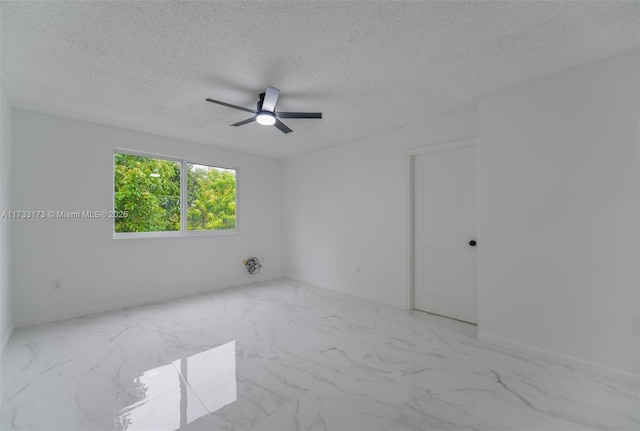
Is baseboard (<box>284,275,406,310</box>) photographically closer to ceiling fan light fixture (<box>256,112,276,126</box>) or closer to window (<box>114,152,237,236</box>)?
window (<box>114,152,237,236</box>)

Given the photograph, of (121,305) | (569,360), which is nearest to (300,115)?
(569,360)

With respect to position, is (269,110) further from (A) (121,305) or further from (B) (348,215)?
(A) (121,305)

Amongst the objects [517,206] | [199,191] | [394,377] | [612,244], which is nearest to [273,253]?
[199,191]

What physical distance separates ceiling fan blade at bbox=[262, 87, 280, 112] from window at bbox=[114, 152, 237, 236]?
2532 mm

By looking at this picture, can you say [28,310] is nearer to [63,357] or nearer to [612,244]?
[63,357]

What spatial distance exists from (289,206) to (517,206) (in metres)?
3.86

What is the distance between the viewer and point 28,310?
3160 millimetres

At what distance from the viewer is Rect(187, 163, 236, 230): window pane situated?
15.1 ft

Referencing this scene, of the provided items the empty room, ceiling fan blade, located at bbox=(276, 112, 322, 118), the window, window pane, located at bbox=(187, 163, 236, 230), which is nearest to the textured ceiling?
the empty room

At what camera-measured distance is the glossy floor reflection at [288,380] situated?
171cm

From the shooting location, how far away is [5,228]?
9.19 feet

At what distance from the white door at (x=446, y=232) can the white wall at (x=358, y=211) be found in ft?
0.62

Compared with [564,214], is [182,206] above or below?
above

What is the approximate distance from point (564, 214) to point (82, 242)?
5239mm
